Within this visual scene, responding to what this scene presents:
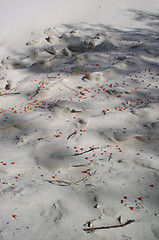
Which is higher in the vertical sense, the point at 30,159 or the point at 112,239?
the point at 112,239

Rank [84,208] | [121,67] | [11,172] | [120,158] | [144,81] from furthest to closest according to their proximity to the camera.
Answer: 1. [121,67]
2. [144,81]
3. [120,158]
4. [11,172]
5. [84,208]

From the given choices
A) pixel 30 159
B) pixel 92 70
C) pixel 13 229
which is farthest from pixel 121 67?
pixel 13 229

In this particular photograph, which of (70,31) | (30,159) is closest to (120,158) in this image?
(30,159)

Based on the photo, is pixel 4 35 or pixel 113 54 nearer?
pixel 113 54

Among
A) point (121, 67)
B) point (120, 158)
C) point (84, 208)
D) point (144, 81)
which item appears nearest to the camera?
point (84, 208)

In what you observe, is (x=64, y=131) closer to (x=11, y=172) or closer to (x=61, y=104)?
(x=61, y=104)

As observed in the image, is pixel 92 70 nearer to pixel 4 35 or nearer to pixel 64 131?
pixel 64 131
